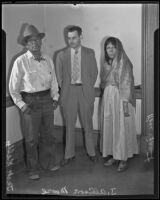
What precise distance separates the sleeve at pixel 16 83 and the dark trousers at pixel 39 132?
1.1 inches

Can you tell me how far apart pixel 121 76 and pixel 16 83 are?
46 centimetres

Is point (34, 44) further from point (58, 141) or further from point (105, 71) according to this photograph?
point (58, 141)

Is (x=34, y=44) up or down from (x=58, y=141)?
up

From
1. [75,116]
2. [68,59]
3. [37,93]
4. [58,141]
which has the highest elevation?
[68,59]

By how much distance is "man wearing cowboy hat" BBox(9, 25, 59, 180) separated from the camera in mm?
1525

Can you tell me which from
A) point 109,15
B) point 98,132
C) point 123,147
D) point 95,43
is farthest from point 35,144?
point 109,15

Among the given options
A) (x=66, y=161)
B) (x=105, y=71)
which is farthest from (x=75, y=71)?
Result: (x=66, y=161)

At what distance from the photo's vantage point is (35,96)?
5.03 ft

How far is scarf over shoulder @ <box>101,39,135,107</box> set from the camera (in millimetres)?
1533

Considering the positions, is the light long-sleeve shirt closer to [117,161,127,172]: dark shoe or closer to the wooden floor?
the wooden floor

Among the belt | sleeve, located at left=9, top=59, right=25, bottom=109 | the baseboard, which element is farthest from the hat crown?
the baseboard

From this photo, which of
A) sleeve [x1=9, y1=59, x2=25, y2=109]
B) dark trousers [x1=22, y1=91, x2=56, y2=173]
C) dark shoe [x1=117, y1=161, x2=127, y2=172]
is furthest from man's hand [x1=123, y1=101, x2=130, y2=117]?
sleeve [x1=9, y1=59, x2=25, y2=109]

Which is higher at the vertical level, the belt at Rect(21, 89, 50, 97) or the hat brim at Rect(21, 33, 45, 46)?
the hat brim at Rect(21, 33, 45, 46)

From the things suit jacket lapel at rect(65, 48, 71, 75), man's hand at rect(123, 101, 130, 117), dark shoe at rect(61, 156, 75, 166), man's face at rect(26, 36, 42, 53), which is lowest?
dark shoe at rect(61, 156, 75, 166)
